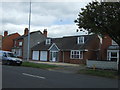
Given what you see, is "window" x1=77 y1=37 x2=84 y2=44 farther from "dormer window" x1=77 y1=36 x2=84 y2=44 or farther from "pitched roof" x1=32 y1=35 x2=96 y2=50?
"pitched roof" x1=32 y1=35 x2=96 y2=50

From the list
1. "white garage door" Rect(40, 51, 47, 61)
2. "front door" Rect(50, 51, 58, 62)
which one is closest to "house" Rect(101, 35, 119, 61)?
"front door" Rect(50, 51, 58, 62)

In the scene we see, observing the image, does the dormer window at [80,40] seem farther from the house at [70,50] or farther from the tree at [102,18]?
the tree at [102,18]

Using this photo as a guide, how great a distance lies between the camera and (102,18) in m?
17.3

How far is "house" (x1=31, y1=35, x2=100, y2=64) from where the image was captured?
3603 cm

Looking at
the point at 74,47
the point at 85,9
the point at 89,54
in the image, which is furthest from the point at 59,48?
the point at 85,9

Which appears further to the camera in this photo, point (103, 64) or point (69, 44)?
point (69, 44)

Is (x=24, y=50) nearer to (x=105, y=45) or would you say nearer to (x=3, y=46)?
(x=3, y=46)

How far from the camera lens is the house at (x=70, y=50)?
36.0 metres

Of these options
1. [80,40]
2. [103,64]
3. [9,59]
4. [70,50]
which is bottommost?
[103,64]

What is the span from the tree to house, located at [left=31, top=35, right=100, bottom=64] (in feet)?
55.6

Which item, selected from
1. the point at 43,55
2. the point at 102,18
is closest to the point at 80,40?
the point at 43,55

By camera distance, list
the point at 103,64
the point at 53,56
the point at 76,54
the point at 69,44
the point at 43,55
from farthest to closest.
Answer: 1. the point at 43,55
2. the point at 53,56
3. the point at 69,44
4. the point at 76,54
5. the point at 103,64

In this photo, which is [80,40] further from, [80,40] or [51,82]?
[51,82]

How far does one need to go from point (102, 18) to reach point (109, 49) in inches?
679
